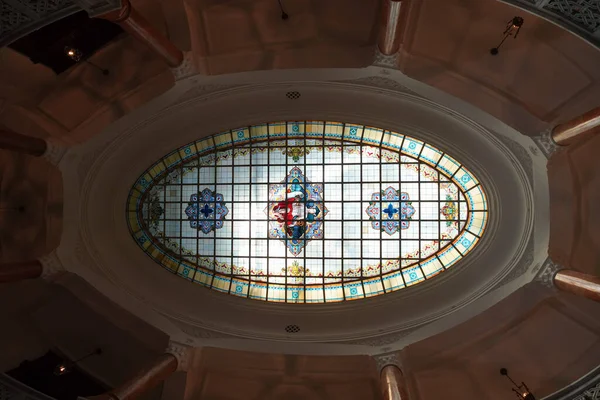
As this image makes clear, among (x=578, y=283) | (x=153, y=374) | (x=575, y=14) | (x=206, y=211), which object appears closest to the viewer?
(x=575, y=14)

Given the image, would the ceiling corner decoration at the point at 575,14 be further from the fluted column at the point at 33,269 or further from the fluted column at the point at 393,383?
the fluted column at the point at 33,269

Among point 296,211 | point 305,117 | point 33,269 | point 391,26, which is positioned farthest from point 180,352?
point 391,26

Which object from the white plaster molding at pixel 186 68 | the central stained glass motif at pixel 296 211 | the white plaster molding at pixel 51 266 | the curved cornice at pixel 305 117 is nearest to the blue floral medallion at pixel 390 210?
the central stained glass motif at pixel 296 211

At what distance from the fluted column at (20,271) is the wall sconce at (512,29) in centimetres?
1138

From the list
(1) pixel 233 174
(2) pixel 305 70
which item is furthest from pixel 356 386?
(2) pixel 305 70

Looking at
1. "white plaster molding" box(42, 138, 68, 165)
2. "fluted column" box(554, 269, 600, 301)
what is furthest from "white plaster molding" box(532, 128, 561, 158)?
"white plaster molding" box(42, 138, 68, 165)

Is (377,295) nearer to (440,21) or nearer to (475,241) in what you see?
(475,241)

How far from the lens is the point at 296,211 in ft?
45.0

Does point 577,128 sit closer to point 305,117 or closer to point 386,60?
point 386,60

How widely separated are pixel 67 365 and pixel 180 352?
2.91 m

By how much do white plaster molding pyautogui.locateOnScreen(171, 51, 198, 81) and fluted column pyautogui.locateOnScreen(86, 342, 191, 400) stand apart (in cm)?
627

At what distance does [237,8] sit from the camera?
11906mm

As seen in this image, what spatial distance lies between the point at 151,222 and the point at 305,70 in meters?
5.72

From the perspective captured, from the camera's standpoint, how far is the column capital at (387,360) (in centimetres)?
1198
